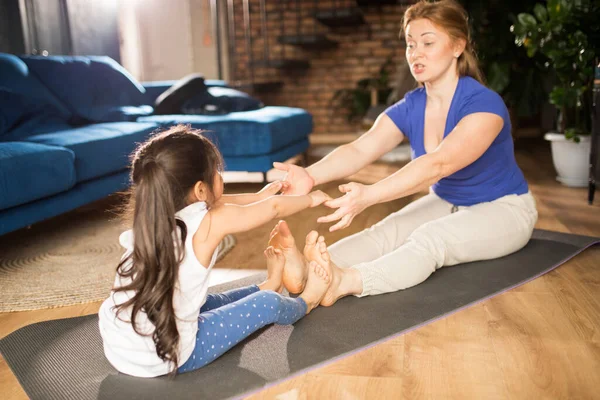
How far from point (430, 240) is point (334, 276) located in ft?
1.14

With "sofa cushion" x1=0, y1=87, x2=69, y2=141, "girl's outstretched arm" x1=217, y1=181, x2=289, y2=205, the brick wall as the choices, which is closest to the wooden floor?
"girl's outstretched arm" x1=217, y1=181, x2=289, y2=205

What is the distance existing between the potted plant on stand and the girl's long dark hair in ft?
7.61

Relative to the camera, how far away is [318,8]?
618cm

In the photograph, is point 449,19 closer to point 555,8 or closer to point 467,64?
point 467,64

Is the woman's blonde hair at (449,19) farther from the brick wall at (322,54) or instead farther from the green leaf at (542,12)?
the brick wall at (322,54)

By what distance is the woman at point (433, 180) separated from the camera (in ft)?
4.99

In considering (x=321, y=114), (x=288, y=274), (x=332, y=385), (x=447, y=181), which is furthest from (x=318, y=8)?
(x=332, y=385)

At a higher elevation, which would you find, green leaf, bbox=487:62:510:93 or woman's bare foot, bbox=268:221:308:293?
green leaf, bbox=487:62:510:93

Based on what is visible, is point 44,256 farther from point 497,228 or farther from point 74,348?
point 497,228

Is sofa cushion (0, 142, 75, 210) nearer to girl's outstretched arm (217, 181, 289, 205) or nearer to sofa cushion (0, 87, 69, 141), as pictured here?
sofa cushion (0, 87, 69, 141)

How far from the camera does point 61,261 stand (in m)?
2.03

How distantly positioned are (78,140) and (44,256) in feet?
1.82

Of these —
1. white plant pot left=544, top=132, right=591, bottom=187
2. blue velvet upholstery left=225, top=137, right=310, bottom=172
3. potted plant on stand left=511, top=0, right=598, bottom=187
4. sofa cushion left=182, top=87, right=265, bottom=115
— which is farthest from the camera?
sofa cushion left=182, top=87, right=265, bottom=115

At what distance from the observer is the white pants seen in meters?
1.58
